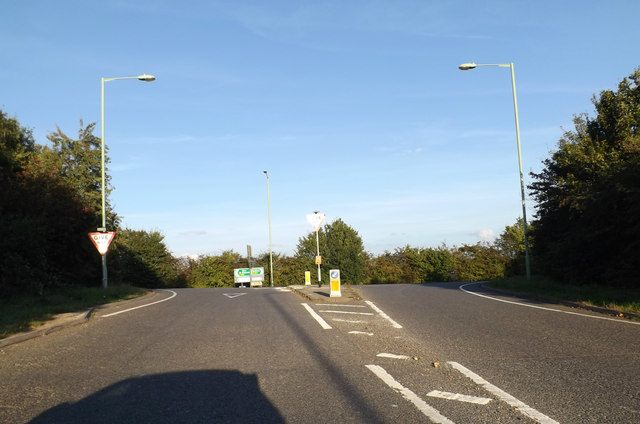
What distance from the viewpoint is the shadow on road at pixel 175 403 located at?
5.19 meters

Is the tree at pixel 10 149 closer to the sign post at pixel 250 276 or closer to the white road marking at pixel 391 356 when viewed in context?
the white road marking at pixel 391 356

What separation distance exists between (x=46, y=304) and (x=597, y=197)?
1720 cm

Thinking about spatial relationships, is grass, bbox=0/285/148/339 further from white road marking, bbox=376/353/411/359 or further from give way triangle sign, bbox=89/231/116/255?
white road marking, bbox=376/353/411/359

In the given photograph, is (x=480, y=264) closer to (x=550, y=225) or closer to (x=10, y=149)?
(x=550, y=225)

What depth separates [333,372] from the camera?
693cm

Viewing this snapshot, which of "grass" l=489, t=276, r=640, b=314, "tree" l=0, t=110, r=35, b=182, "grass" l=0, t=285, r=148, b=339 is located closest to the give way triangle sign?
"grass" l=0, t=285, r=148, b=339

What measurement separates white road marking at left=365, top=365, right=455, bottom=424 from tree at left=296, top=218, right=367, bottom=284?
62650 millimetres

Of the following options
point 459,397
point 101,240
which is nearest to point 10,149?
point 101,240

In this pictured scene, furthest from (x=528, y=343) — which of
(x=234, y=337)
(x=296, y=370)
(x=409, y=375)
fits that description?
(x=234, y=337)

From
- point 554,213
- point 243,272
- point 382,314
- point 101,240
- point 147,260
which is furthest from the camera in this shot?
point 147,260

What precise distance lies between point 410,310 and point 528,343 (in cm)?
572

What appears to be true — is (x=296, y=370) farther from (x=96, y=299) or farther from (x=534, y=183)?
(x=534, y=183)

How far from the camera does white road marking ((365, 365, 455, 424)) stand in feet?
16.2

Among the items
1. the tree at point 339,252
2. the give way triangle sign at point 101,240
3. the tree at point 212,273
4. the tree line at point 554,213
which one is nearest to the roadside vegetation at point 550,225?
the tree line at point 554,213
